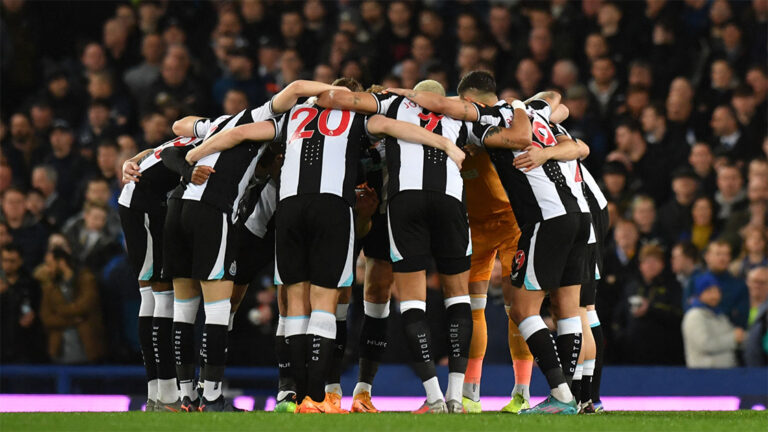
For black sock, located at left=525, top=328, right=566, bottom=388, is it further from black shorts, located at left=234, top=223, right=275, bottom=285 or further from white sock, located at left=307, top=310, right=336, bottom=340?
black shorts, located at left=234, top=223, right=275, bottom=285

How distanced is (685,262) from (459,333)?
485 cm

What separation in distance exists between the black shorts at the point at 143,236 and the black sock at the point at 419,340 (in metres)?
2.15

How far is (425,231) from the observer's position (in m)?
7.90

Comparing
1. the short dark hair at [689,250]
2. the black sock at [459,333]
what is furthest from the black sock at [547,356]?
the short dark hair at [689,250]

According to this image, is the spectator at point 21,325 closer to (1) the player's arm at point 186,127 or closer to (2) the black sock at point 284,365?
(1) the player's arm at point 186,127

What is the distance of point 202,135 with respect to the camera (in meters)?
8.68

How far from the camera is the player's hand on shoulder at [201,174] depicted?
8195 millimetres

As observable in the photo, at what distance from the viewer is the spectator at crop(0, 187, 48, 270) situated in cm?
1316

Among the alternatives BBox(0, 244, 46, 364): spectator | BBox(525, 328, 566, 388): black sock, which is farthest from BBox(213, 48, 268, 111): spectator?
BBox(525, 328, 566, 388): black sock

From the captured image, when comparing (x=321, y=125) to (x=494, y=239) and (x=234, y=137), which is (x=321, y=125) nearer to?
(x=234, y=137)

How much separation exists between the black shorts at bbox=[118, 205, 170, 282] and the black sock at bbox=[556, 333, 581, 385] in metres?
3.08

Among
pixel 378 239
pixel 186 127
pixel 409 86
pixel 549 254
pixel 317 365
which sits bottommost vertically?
pixel 317 365

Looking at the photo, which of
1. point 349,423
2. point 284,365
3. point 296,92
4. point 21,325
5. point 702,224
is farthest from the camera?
point 702,224

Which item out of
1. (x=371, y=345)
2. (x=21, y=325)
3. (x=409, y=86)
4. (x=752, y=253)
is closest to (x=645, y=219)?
(x=752, y=253)
